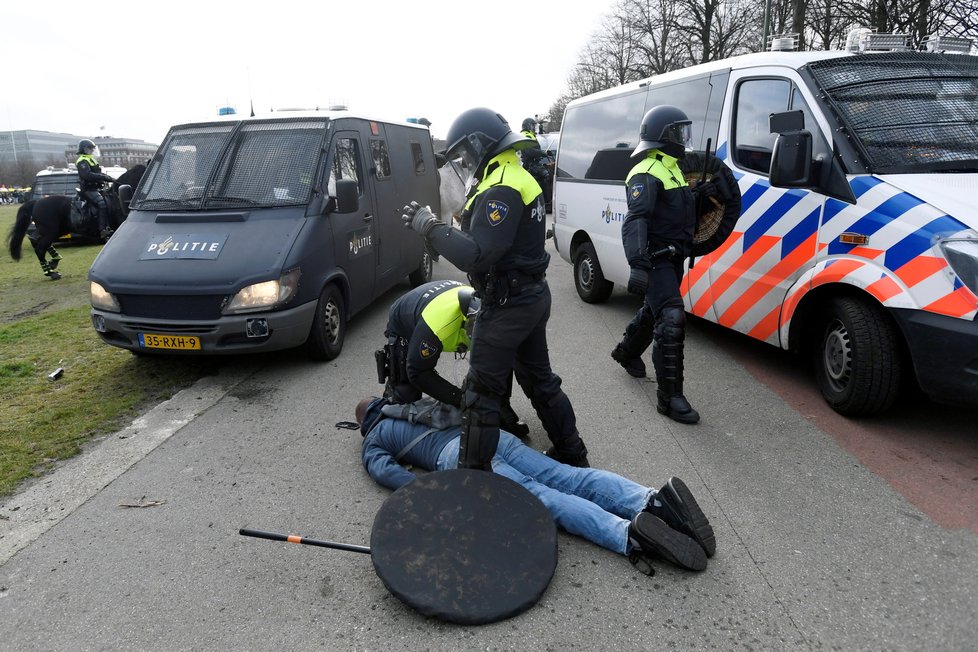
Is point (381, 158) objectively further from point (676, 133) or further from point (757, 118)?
point (757, 118)

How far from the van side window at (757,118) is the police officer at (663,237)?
2.76ft

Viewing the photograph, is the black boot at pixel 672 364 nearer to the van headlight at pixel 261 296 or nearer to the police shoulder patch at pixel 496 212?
the police shoulder patch at pixel 496 212

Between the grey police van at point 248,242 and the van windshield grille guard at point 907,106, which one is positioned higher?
the van windshield grille guard at point 907,106

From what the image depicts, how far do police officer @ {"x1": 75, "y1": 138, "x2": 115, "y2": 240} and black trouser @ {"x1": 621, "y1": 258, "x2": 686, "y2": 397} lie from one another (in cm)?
1111

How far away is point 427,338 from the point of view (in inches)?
140

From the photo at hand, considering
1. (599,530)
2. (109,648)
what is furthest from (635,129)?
(109,648)

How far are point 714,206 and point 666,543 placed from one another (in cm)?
290

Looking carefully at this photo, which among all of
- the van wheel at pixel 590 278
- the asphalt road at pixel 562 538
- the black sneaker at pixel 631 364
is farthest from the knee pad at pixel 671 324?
the van wheel at pixel 590 278

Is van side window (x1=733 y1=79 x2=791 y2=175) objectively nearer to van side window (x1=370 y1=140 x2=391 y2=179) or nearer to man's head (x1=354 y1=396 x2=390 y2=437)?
man's head (x1=354 y1=396 x2=390 y2=437)

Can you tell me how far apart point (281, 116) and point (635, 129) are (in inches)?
140

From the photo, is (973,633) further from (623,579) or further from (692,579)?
(623,579)

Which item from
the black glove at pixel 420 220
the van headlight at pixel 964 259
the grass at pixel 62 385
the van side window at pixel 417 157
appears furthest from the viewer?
the van side window at pixel 417 157

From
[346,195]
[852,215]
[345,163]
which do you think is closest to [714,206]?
[852,215]

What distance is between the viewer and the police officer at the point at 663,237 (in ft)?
14.2
